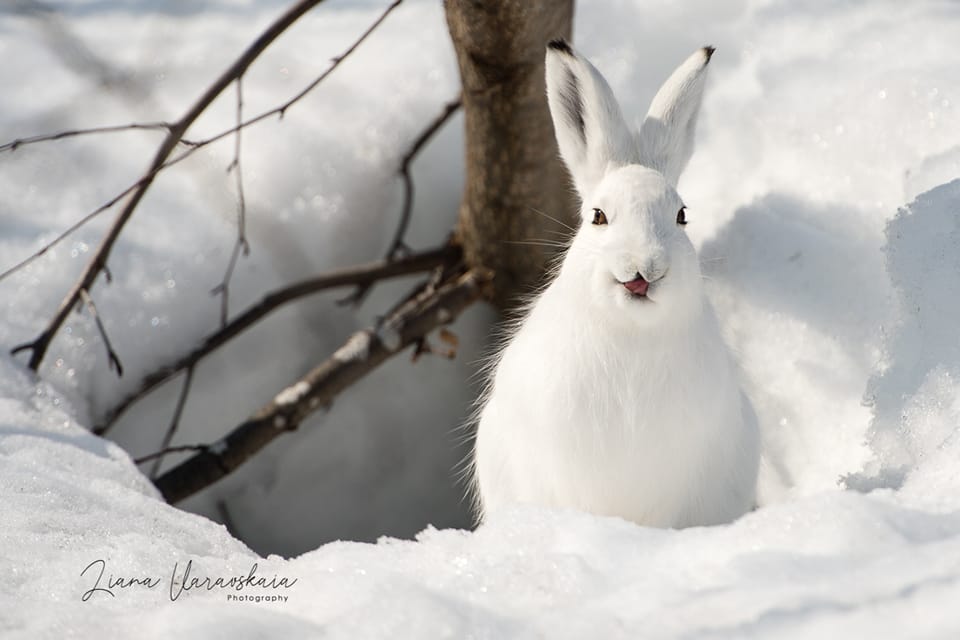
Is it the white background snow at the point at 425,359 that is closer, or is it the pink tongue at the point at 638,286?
the white background snow at the point at 425,359

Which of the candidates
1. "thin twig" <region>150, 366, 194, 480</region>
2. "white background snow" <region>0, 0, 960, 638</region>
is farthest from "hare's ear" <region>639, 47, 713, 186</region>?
"thin twig" <region>150, 366, 194, 480</region>

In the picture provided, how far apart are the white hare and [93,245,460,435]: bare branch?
4.38 feet

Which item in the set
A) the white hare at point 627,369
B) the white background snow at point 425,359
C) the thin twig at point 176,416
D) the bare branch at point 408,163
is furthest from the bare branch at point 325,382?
the white hare at point 627,369

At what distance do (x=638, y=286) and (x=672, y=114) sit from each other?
58 cm

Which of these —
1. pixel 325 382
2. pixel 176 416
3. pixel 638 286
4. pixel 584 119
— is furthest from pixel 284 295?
pixel 638 286

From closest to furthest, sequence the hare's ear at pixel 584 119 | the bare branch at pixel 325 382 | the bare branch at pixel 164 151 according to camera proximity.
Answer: the hare's ear at pixel 584 119
the bare branch at pixel 164 151
the bare branch at pixel 325 382

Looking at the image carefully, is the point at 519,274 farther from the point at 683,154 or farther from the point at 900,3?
the point at 900,3

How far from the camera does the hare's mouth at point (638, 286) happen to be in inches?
75.3

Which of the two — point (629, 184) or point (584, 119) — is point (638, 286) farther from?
point (584, 119)

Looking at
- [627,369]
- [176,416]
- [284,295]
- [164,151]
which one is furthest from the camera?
[284,295]

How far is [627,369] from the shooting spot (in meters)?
2.04

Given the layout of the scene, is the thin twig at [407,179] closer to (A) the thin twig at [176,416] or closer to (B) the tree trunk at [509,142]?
(B) the tree trunk at [509,142]

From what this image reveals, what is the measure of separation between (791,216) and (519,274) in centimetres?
106

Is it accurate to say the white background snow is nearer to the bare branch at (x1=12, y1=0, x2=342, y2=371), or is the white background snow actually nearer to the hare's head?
the bare branch at (x1=12, y1=0, x2=342, y2=371)
